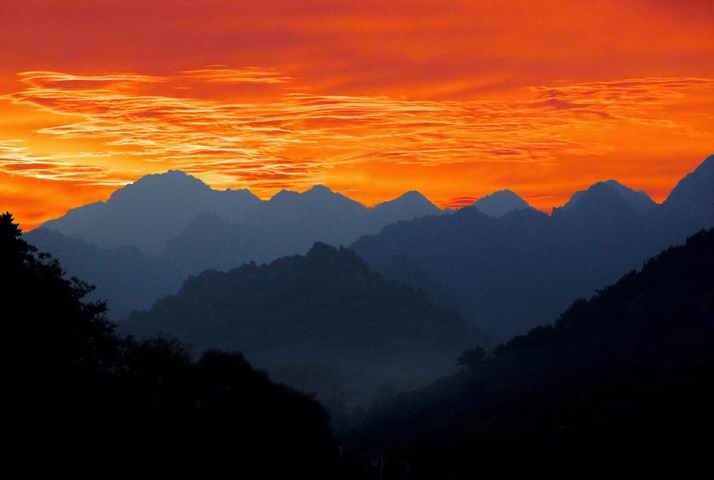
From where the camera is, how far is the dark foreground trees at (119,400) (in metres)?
44.6

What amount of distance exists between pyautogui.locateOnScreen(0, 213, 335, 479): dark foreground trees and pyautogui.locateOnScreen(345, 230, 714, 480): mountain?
23.0 metres

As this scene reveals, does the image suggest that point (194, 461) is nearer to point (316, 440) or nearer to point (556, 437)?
point (316, 440)

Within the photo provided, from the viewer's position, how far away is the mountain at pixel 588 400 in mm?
83312

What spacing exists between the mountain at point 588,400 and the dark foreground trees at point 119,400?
75.4ft

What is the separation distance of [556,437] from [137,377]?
51.5 meters

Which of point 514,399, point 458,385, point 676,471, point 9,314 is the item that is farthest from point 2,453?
point 458,385

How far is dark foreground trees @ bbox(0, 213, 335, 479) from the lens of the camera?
44594mm

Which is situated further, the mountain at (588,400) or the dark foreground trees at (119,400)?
the mountain at (588,400)

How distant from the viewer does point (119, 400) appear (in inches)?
2020

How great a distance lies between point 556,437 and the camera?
9831 centimetres

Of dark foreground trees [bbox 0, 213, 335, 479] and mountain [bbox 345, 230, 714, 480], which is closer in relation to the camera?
dark foreground trees [bbox 0, 213, 335, 479]

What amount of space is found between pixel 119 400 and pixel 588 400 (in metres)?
78.5

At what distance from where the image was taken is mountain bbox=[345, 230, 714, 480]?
273 feet

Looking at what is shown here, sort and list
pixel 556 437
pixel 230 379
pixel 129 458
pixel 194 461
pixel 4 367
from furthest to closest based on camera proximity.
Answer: pixel 556 437 → pixel 230 379 → pixel 194 461 → pixel 129 458 → pixel 4 367
